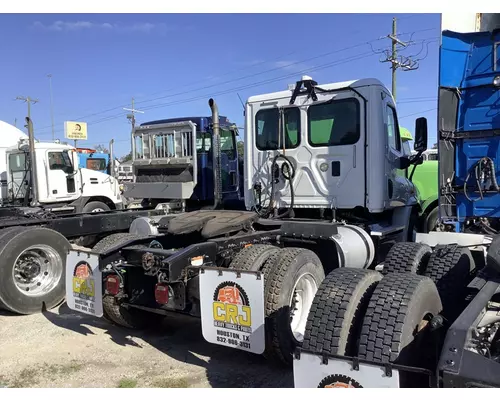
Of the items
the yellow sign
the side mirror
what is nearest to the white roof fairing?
the side mirror

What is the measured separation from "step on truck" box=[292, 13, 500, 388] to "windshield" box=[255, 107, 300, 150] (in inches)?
70.7

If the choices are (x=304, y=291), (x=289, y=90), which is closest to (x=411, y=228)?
(x=289, y=90)

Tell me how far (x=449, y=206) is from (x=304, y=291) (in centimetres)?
224

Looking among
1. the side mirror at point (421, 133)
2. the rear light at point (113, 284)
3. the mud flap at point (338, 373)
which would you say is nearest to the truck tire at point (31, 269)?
the rear light at point (113, 284)

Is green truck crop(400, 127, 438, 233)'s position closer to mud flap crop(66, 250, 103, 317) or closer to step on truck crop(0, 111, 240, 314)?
step on truck crop(0, 111, 240, 314)

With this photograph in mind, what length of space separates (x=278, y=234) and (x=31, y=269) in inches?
126

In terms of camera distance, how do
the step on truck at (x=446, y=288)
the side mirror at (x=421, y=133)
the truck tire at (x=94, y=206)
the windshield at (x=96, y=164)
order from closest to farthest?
the step on truck at (x=446, y=288)
the side mirror at (x=421, y=133)
the truck tire at (x=94, y=206)
the windshield at (x=96, y=164)

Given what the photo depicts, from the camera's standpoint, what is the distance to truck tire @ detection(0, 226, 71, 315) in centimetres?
551

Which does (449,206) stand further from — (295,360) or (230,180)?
(230,180)

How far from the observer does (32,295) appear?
5738 millimetres

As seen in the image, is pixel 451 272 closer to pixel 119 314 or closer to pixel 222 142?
pixel 119 314

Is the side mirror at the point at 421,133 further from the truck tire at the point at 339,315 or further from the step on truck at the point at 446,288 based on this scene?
the truck tire at the point at 339,315

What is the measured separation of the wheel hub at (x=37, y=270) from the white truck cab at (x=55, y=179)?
552cm

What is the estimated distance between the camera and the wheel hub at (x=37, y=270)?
575cm
